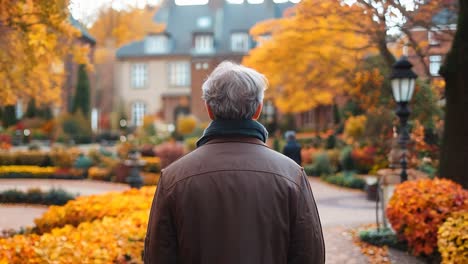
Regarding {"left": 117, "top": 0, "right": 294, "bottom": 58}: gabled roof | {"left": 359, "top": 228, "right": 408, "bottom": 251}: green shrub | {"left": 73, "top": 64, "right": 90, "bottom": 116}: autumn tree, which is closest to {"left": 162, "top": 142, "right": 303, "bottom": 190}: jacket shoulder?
{"left": 359, "top": 228, "right": 408, "bottom": 251}: green shrub

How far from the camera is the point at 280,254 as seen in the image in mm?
2094

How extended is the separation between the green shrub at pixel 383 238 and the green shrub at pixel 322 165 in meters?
11.7

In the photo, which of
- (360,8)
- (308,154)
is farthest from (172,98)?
(360,8)

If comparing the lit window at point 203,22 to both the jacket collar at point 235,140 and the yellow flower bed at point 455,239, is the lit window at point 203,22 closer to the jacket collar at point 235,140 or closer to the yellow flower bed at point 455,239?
the yellow flower bed at point 455,239

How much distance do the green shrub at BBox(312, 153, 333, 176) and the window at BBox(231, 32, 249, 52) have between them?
68.4 ft

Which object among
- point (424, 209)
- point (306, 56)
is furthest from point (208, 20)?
point (424, 209)

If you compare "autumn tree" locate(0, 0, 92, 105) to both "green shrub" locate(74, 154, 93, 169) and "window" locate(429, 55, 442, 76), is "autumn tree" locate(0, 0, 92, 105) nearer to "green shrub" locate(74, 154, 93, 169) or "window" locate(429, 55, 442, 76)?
"window" locate(429, 55, 442, 76)

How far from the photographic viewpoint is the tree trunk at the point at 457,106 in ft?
23.6

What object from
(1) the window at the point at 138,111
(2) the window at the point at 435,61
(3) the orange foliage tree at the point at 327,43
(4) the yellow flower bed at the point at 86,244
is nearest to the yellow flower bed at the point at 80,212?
(4) the yellow flower bed at the point at 86,244

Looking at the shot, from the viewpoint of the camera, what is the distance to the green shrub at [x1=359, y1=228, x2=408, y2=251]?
283 inches

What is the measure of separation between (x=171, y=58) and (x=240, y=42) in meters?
6.31

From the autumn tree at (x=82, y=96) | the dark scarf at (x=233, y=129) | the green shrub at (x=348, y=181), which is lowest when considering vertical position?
the green shrub at (x=348, y=181)

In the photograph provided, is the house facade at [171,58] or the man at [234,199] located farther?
the house facade at [171,58]

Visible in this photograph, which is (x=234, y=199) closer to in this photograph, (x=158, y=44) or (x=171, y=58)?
(x=171, y=58)
